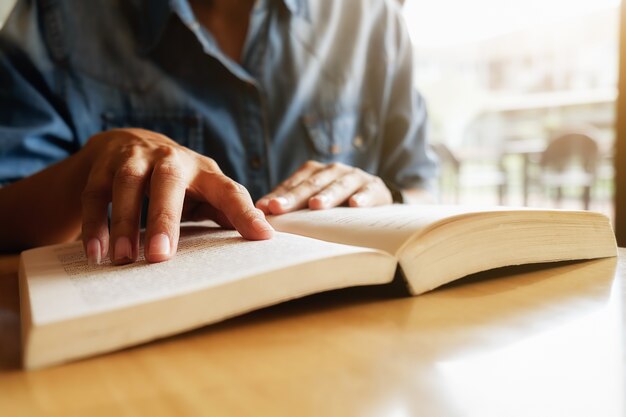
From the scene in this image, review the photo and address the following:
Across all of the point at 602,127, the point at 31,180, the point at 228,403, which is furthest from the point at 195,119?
the point at 602,127

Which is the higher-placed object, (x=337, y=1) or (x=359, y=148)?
(x=337, y=1)

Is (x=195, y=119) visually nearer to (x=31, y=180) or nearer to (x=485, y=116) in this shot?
(x=31, y=180)

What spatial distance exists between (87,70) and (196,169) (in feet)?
1.92

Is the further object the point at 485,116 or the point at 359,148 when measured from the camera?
the point at 485,116

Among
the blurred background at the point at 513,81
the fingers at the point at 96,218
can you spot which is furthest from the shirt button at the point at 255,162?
the blurred background at the point at 513,81

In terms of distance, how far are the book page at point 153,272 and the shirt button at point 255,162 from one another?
0.61 meters

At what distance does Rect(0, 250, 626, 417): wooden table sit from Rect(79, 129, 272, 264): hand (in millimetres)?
89

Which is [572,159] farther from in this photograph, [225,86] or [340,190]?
[340,190]

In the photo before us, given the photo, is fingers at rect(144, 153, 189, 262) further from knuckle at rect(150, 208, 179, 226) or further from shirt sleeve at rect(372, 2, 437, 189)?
shirt sleeve at rect(372, 2, 437, 189)

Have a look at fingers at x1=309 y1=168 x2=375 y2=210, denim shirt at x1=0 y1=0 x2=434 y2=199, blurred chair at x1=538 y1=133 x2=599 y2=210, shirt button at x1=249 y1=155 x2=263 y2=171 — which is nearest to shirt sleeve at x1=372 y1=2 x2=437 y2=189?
denim shirt at x1=0 y1=0 x2=434 y2=199

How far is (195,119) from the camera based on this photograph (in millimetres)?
1020

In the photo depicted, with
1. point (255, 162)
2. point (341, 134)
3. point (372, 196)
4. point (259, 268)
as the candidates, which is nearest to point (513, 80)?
point (341, 134)

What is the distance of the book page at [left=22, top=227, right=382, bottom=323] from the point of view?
284mm

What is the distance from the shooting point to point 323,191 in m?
0.67
